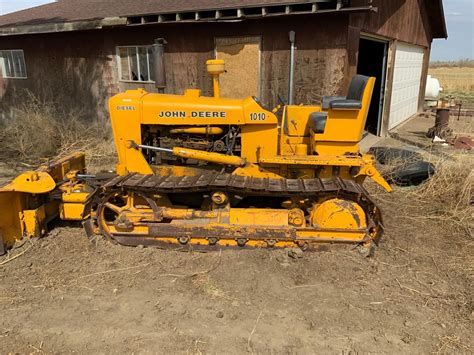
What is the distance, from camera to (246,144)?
4.79 meters

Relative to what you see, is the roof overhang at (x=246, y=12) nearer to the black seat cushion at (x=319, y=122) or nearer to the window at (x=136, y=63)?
the window at (x=136, y=63)

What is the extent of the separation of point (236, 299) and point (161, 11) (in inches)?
270

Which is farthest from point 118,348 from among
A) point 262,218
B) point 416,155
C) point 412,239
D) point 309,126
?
point 416,155

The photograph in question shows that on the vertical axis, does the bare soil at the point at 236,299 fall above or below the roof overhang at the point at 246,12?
below

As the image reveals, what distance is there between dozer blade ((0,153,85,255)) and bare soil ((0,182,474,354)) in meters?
0.16

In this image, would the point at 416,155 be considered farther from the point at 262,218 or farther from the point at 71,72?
the point at 71,72

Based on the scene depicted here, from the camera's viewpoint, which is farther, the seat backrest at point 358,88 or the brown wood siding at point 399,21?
the brown wood siding at point 399,21

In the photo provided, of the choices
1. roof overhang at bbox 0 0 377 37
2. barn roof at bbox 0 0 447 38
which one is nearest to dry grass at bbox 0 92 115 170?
roof overhang at bbox 0 0 377 37

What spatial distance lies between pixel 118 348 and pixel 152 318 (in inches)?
15.8

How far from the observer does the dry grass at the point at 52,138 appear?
8.84m

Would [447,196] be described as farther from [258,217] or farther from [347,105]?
[258,217]

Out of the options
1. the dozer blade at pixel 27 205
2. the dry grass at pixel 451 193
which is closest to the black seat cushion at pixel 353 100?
the dry grass at pixel 451 193

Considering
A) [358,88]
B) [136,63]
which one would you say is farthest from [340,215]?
[136,63]

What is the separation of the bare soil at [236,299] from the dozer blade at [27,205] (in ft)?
0.52
